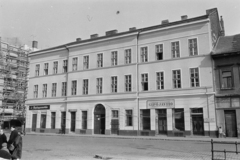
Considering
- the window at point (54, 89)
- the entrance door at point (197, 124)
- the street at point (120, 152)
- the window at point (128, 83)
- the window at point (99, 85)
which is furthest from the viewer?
the window at point (54, 89)

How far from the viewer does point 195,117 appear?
2680 centimetres

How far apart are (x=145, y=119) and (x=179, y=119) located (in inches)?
171

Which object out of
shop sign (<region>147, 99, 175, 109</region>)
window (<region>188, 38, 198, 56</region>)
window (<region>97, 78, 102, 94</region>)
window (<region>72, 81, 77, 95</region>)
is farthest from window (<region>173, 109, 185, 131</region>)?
window (<region>72, 81, 77, 95</region>)

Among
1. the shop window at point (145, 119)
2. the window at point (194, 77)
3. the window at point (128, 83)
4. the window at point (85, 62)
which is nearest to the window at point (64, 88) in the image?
the window at point (85, 62)

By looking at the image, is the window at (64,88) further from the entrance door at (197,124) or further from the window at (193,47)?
the entrance door at (197,124)

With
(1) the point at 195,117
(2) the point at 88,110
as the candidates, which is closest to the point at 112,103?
(2) the point at 88,110

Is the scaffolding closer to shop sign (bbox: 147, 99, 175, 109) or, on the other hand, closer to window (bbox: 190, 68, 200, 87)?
shop sign (bbox: 147, 99, 175, 109)

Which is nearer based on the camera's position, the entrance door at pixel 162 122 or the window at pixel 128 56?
the entrance door at pixel 162 122

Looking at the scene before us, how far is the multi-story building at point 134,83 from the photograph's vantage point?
27188 mm

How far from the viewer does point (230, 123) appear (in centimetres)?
2530

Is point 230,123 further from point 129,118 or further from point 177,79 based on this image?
point 129,118

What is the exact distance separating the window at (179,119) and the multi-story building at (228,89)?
383cm

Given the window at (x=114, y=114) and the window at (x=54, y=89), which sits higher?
the window at (x=54, y=89)

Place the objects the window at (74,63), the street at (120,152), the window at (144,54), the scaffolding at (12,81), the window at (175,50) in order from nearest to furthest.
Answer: the street at (120,152)
the window at (175,50)
the window at (144,54)
the window at (74,63)
the scaffolding at (12,81)
